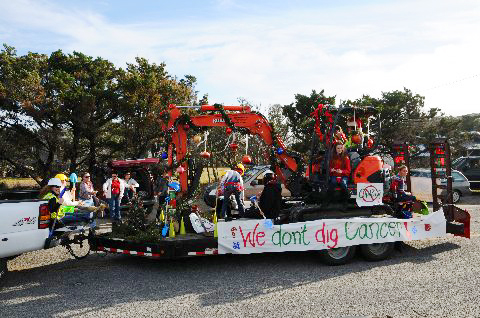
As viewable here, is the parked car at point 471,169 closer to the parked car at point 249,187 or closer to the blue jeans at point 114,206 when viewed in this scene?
the parked car at point 249,187

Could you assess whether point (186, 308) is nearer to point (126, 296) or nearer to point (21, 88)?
point (126, 296)

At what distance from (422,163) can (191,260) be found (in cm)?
2168

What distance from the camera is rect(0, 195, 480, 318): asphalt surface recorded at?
5484mm

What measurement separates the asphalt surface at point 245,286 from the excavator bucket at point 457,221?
0.40 meters

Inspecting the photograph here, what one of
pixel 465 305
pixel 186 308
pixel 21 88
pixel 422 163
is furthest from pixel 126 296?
pixel 422 163

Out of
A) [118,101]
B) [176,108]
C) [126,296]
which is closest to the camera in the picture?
[126,296]

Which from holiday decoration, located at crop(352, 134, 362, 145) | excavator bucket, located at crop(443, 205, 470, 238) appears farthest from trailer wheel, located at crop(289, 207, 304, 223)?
excavator bucket, located at crop(443, 205, 470, 238)

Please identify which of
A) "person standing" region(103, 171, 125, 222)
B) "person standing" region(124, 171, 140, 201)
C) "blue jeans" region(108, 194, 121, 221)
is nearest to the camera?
"person standing" region(103, 171, 125, 222)

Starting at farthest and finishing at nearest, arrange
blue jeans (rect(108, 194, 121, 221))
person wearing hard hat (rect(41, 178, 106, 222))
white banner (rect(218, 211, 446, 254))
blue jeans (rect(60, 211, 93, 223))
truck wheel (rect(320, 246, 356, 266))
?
1. blue jeans (rect(108, 194, 121, 221))
2. blue jeans (rect(60, 211, 93, 223))
3. truck wheel (rect(320, 246, 356, 266))
4. person wearing hard hat (rect(41, 178, 106, 222))
5. white banner (rect(218, 211, 446, 254))

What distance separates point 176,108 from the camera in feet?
28.7

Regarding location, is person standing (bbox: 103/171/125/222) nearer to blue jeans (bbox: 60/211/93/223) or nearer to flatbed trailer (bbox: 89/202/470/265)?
blue jeans (bbox: 60/211/93/223)

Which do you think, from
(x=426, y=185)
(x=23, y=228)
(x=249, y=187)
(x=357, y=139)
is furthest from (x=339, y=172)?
(x=249, y=187)

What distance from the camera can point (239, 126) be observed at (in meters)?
9.09

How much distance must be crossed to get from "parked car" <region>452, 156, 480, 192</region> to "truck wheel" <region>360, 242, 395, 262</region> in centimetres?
1476
